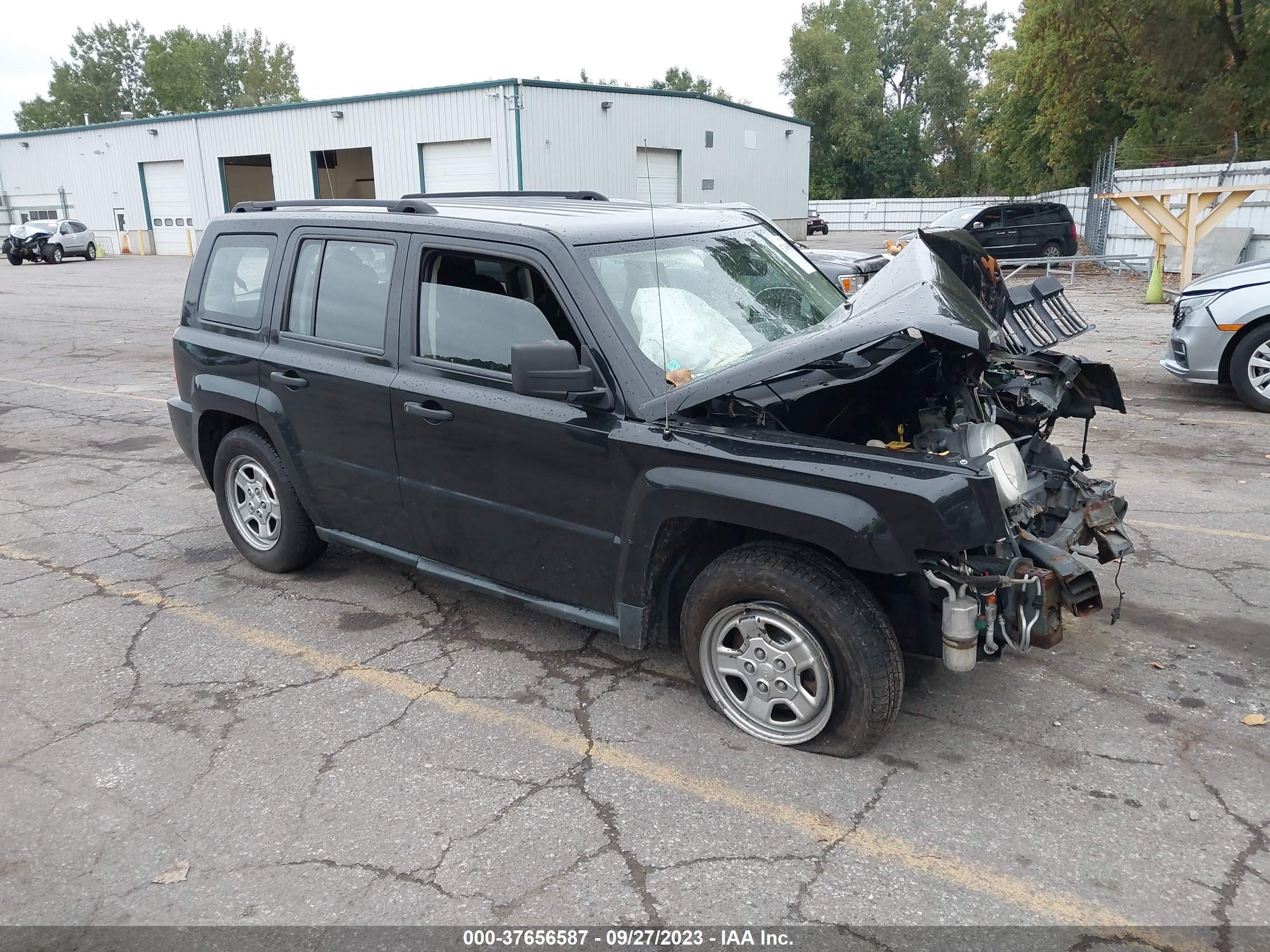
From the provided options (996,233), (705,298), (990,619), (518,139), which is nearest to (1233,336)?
(705,298)

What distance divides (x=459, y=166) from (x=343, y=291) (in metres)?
27.8

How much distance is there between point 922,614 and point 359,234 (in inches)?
118

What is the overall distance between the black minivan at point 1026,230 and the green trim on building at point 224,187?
92.6 feet

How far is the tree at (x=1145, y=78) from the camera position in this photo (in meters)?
27.2

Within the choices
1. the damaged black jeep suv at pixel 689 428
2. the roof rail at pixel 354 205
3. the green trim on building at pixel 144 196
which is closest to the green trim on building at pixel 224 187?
the green trim on building at pixel 144 196

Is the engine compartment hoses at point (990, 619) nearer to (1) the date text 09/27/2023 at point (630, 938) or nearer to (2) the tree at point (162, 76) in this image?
(1) the date text 09/27/2023 at point (630, 938)

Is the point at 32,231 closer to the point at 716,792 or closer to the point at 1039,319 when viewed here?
the point at 1039,319

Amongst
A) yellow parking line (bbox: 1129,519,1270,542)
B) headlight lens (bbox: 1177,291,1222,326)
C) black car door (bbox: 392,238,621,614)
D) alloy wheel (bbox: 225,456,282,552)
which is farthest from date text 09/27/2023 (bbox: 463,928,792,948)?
headlight lens (bbox: 1177,291,1222,326)

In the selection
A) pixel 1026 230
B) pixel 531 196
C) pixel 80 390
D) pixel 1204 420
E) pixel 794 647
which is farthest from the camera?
pixel 1026 230

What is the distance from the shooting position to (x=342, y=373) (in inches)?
175

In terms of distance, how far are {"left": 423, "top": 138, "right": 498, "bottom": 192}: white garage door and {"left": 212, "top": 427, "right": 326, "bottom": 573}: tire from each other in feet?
80.4

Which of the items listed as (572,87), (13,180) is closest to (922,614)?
(572,87)

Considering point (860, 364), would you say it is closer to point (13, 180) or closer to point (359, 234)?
point (359, 234)

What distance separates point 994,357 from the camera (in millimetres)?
4043
